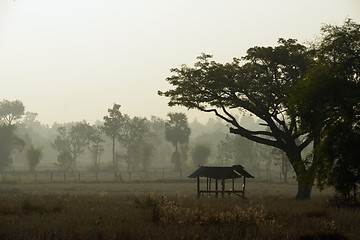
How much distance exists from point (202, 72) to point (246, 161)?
76793 millimetres

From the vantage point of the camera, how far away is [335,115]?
20.2 metres

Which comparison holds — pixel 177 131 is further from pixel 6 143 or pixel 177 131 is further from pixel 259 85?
pixel 259 85

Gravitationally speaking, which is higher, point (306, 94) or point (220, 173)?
point (306, 94)

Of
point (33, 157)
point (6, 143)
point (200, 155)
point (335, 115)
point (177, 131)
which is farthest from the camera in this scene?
point (177, 131)

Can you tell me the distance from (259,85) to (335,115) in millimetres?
12595

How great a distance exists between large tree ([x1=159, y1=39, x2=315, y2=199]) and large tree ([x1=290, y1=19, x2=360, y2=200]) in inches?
325

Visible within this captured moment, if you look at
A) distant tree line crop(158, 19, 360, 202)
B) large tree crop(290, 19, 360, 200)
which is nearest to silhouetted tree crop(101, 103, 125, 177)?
distant tree line crop(158, 19, 360, 202)

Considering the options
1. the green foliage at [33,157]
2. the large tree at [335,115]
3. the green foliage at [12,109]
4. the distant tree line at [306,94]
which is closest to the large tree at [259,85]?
the distant tree line at [306,94]

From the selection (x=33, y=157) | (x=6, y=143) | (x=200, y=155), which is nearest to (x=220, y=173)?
(x=200, y=155)

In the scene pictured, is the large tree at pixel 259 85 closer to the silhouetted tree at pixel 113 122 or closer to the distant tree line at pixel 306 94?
the distant tree line at pixel 306 94

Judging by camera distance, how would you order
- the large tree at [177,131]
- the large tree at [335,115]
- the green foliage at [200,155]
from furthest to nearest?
the large tree at [177,131] → the green foliage at [200,155] → the large tree at [335,115]

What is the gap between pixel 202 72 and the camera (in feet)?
112

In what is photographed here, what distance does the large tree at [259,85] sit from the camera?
31969 millimetres

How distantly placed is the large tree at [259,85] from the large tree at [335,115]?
8.26 meters
